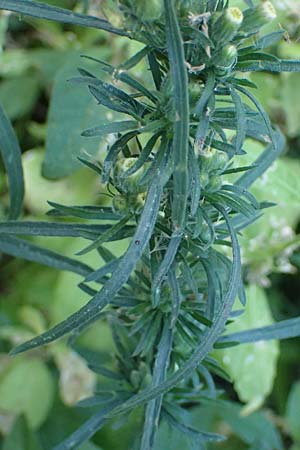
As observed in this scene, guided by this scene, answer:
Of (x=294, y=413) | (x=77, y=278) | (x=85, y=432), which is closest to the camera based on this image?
(x=85, y=432)

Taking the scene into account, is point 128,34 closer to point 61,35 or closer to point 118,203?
point 118,203

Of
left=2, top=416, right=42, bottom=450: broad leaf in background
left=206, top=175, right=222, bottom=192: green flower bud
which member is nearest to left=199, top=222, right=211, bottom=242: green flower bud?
left=206, top=175, right=222, bottom=192: green flower bud

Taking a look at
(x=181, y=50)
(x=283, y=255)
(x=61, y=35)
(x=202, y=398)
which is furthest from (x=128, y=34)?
(x=61, y=35)

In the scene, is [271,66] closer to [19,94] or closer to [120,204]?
[120,204]

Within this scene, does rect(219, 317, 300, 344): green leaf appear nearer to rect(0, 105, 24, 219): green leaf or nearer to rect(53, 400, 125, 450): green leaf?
rect(53, 400, 125, 450): green leaf

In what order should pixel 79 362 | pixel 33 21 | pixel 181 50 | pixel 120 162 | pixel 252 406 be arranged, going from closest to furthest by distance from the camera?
pixel 181 50 < pixel 120 162 < pixel 252 406 < pixel 79 362 < pixel 33 21

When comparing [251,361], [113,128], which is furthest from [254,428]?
[113,128]

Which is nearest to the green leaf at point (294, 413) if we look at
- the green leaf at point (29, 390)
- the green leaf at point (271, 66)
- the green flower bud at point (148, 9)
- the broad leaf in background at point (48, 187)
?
the green leaf at point (29, 390)
